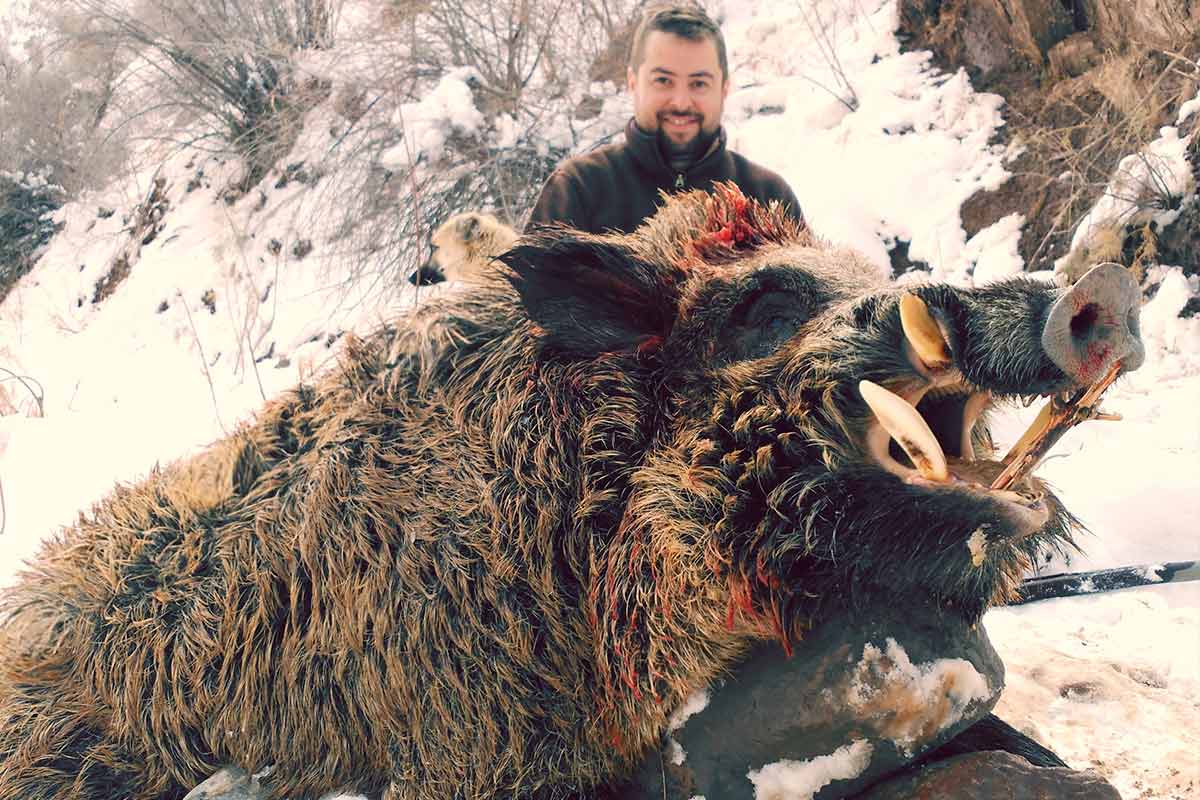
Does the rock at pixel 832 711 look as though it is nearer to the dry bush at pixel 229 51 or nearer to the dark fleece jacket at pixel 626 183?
the dark fleece jacket at pixel 626 183

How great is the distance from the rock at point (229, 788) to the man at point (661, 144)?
2.14 metres

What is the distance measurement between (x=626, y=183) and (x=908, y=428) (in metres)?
2.48

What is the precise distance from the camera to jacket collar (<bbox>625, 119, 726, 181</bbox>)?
11.8ft

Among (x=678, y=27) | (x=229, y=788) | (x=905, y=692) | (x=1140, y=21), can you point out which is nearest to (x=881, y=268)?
(x=678, y=27)

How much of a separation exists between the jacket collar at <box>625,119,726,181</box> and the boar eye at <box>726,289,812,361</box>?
2.02 meters

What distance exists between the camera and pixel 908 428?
1.39 meters

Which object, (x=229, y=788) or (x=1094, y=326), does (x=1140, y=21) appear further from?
(x=229, y=788)

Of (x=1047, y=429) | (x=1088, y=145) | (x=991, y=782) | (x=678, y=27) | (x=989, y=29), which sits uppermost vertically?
(x=678, y=27)

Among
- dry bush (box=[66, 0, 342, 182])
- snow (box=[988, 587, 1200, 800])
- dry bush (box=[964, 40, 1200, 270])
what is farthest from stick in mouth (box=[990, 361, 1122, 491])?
dry bush (box=[66, 0, 342, 182])

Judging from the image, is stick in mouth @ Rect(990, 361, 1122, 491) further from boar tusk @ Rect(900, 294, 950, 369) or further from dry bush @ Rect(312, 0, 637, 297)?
dry bush @ Rect(312, 0, 637, 297)

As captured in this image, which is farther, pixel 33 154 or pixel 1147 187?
pixel 33 154

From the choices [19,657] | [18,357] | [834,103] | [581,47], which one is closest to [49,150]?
[18,357]

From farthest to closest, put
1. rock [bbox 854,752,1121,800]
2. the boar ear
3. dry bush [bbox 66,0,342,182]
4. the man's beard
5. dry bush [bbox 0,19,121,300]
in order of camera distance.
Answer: dry bush [bbox 0,19,121,300] < dry bush [bbox 66,0,342,182] < the man's beard < the boar ear < rock [bbox 854,752,1121,800]

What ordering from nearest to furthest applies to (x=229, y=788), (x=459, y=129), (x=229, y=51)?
(x=229, y=788) → (x=459, y=129) → (x=229, y=51)
